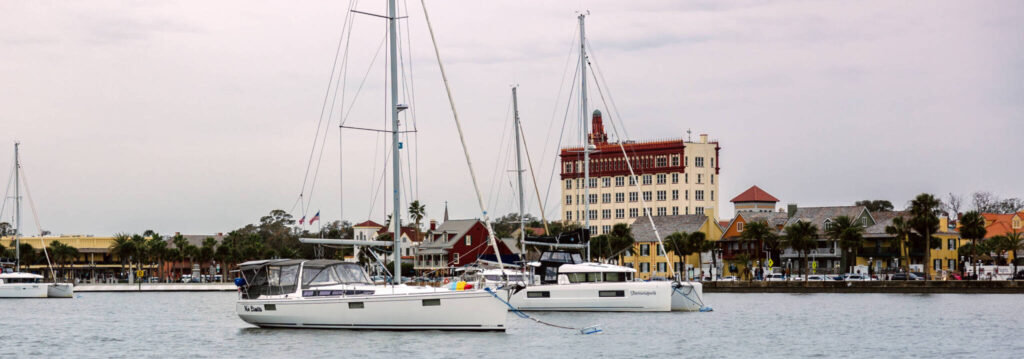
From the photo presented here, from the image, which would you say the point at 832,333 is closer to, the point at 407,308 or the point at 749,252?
the point at 407,308

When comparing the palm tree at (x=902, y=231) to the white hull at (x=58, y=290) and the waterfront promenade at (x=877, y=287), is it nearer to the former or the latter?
the waterfront promenade at (x=877, y=287)

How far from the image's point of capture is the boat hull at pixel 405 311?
41.2 metres

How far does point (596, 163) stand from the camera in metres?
189

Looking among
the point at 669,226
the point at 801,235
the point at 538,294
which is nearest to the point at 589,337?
the point at 538,294

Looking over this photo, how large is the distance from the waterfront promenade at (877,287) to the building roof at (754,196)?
227 ft

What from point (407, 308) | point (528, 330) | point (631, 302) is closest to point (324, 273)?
point (407, 308)

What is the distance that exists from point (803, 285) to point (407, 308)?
68308 millimetres

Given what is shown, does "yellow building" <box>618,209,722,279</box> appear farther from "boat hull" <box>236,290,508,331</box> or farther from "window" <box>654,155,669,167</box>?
"boat hull" <box>236,290,508,331</box>

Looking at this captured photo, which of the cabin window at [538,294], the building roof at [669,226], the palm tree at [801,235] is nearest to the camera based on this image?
the cabin window at [538,294]

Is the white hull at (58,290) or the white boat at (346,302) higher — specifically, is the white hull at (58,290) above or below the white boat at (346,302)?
below

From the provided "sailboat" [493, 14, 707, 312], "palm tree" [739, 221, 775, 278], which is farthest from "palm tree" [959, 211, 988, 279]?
"sailboat" [493, 14, 707, 312]


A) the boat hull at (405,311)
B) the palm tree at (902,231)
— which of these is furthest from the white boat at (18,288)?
the palm tree at (902,231)

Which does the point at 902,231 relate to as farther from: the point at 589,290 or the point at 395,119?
the point at 395,119

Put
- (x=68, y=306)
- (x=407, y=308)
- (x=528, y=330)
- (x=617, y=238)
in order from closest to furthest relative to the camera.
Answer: (x=407, y=308) < (x=528, y=330) < (x=68, y=306) < (x=617, y=238)
